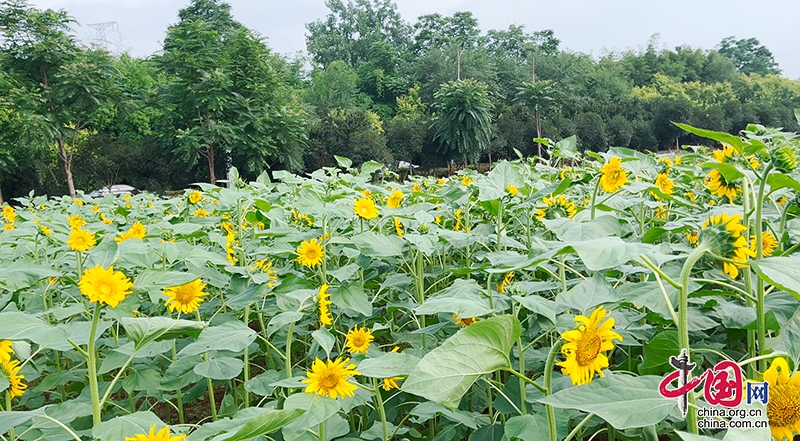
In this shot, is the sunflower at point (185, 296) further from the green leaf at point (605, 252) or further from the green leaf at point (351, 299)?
the green leaf at point (605, 252)

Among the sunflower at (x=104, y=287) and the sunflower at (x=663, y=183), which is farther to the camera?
the sunflower at (x=663, y=183)

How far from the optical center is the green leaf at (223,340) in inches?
32.6

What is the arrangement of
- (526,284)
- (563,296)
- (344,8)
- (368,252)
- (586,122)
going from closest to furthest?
(563,296), (526,284), (368,252), (586,122), (344,8)

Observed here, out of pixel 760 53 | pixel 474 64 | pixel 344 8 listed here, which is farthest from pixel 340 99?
pixel 760 53

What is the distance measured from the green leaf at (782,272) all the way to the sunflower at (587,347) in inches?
6.6

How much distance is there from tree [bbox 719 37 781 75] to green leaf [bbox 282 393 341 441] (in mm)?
71722

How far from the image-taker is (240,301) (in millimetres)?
1068

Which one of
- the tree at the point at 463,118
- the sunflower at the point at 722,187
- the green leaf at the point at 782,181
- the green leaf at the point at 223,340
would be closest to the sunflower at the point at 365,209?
the green leaf at the point at 223,340

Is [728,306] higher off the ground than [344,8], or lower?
lower

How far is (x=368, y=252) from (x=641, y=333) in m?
0.58

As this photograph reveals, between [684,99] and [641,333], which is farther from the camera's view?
[684,99]

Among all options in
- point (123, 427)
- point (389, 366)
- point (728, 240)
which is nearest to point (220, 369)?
point (123, 427)

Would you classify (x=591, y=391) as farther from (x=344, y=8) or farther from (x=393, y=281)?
(x=344, y=8)

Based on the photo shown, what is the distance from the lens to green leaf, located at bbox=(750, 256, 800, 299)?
49cm
